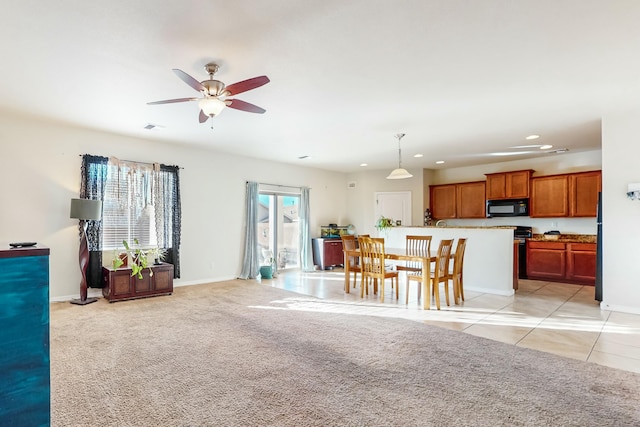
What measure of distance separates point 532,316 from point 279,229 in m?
5.40

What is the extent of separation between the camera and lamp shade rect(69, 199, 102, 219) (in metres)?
4.62

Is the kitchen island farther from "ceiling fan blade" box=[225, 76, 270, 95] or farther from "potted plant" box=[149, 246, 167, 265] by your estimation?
"potted plant" box=[149, 246, 167, 265]

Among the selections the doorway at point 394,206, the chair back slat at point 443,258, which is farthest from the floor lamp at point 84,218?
the doorway at point 394,206

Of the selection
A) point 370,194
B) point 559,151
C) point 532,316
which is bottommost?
point 532,316

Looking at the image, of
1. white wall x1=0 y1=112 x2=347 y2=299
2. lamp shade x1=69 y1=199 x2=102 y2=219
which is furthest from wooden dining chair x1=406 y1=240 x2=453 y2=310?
lamp shade x1=69 y1=199 x2=102 y2=219

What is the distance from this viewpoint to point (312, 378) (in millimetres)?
2570

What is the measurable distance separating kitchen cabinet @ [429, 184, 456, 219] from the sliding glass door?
12.2ft

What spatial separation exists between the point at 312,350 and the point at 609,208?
457cm

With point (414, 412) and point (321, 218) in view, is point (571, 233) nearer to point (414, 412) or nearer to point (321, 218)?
point (321, 218)

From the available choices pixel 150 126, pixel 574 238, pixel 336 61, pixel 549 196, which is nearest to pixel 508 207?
pixel 549 196

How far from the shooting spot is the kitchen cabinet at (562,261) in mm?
6195

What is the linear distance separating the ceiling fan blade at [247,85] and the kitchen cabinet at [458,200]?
690 centimetres

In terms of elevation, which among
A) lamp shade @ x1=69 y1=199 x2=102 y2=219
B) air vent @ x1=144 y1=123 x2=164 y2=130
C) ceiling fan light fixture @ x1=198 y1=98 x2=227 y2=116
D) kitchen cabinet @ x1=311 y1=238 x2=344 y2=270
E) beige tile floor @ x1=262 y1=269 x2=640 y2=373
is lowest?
beige tile floor @ x1=262 y1=269 x2=640 y2=373

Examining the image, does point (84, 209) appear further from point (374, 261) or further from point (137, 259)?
point (374, 261)
